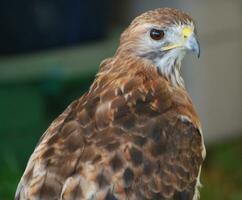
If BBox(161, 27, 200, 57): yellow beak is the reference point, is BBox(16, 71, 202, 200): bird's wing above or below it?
below

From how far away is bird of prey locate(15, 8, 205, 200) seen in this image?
466cm

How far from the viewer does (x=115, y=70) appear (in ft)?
17.5

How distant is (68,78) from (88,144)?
3752mm

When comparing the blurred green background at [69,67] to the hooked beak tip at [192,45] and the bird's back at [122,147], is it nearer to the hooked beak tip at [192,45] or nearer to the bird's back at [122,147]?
the bird's back at [122,147]

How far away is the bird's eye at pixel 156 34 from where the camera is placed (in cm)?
517

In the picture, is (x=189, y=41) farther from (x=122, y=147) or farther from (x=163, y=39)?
(x=122, y=147)

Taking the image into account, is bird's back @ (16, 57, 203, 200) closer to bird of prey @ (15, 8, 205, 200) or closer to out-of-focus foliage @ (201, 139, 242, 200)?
bird of prey @ (15, 8, 205, 200)

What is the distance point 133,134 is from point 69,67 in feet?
12.0

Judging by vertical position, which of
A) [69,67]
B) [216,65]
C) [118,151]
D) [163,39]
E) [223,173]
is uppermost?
[163,39]

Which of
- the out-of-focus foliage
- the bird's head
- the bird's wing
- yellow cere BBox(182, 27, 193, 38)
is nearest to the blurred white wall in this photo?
the out-of-focus foliage

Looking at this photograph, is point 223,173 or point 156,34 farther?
point 223,173

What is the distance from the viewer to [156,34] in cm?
520

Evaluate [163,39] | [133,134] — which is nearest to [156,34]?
[163,39]

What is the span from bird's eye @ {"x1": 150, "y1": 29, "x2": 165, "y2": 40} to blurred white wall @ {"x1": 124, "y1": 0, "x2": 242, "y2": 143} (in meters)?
3.72
